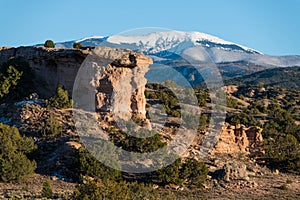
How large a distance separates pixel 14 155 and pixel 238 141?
15.1m

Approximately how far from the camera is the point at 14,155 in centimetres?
2317

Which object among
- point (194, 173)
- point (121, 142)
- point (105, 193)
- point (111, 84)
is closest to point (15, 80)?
point (111, 84)

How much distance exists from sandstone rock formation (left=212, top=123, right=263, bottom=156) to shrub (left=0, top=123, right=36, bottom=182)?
11.7 m

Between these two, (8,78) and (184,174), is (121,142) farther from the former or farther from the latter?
(8,78)

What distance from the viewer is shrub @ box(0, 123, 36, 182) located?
22531 mm

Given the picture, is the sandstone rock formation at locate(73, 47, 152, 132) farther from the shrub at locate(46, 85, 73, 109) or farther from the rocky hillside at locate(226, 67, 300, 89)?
the rocky hillside at locate(226, 67, 300, 89)

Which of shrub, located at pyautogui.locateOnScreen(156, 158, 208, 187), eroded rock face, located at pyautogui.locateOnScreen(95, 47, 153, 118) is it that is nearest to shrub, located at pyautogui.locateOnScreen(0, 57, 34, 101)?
eroded rock face, located at pyautogui.locateOnScreen(95, 47, 153, 118)

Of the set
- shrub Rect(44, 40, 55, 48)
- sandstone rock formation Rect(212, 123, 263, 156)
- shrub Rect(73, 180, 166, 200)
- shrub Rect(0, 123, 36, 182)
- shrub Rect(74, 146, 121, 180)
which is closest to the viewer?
shrub Rect(73, 180, 166, 200)

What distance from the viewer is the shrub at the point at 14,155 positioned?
73.9 ft

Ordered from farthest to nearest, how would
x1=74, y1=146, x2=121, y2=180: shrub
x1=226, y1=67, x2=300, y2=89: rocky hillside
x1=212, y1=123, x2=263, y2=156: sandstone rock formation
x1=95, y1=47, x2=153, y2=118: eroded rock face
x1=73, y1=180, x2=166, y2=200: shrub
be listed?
x1=226, y1=67, x2=300, y2=89: rocky hillside
x1=212, y1=123, x2=263, y2=156: sandstone rock formation
x1=95, y1=47, x2=153, y2=118: eroded rock face
x1=74, y1=146, x2=121, y2=180: shrub
x1=73, y1=180, x2=166, y2=200: shrub

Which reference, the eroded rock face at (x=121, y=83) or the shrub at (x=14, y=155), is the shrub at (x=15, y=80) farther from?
the shrub at (x=14, y=155)

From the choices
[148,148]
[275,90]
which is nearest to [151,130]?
[148,148]

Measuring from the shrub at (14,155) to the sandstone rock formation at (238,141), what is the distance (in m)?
11.7

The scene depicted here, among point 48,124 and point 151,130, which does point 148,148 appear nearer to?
point 151,130
